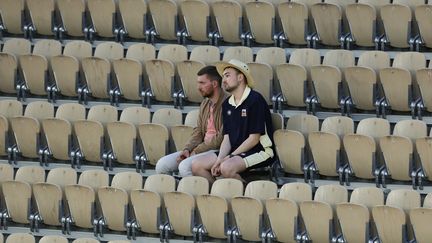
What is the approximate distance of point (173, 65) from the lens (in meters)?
13.0

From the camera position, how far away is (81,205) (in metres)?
12.0

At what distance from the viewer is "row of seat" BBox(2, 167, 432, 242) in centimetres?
1121

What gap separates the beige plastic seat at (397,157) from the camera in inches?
461

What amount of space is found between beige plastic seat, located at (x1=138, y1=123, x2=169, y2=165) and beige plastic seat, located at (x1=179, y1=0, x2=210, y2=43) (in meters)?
1.34

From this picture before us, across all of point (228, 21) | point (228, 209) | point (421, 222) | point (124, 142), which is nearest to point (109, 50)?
point (228, 21)

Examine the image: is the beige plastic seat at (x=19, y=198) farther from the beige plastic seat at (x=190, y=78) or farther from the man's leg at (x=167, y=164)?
the beige plastic seat at (x=190, y=78)

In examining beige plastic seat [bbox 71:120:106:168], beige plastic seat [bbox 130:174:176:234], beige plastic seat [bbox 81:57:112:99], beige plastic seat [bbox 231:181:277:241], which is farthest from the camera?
beige plastic seat [bbox 81:57:112:99]

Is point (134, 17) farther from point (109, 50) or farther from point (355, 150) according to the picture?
point (355, 150)

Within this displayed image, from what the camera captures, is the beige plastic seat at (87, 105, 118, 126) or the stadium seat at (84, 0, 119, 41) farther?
the stadium seat at (84, 0, 119, 41)

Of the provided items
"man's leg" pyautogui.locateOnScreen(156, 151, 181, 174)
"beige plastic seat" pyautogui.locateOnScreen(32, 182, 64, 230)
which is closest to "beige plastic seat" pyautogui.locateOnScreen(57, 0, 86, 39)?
"man's leg" pyautogui.locateOnScreen(156, 151, 181, 174)

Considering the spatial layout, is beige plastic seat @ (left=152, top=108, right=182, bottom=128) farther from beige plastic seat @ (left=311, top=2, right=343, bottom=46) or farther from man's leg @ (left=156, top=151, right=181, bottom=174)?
beige plastic seat @ (left=311, top=2, right=343, bottom=46)

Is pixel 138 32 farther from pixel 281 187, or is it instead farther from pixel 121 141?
pixel 281 187

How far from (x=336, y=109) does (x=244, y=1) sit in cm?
154

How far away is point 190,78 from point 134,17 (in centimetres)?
109
